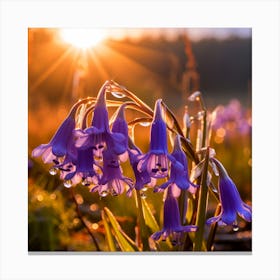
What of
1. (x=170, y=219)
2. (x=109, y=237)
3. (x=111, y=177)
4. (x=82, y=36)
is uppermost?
(x=82, y=36)

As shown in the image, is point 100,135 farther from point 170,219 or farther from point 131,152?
point 170,219

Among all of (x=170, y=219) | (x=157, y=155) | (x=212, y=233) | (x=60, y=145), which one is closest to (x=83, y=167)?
(x=60, y=145)

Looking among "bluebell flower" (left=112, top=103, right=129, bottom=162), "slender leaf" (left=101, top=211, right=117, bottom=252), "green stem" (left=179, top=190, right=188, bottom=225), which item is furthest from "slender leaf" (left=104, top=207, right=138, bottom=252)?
"bluebell flower" (left=112, top=103, right=129, bottom=162)

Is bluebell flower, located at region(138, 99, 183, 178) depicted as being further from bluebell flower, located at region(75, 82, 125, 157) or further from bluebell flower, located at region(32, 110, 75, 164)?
bluebell flower, located at region(32, 110, 75, 164)

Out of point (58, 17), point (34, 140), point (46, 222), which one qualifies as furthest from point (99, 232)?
point (58, 17)

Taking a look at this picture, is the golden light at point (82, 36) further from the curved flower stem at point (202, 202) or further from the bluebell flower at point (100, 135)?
the curved flower stem at point (202, 202)
